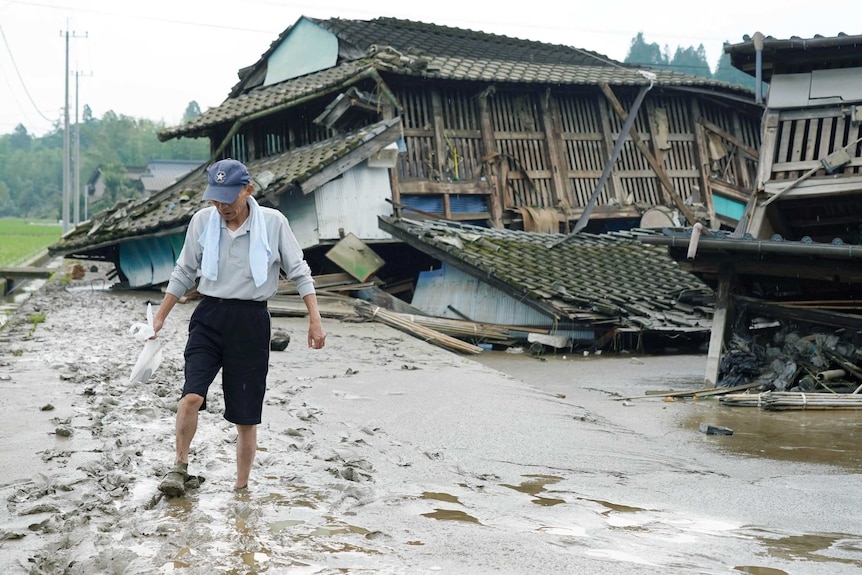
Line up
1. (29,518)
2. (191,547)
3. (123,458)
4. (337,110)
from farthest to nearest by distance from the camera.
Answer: (337,110) → (123,458) → (29,518) → (191,547)

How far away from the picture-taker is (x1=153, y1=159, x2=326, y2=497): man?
17.5 feet

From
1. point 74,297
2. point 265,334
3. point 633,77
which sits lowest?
point 74,297

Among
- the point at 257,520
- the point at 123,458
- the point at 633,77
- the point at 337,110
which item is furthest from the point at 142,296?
the point at 257,520

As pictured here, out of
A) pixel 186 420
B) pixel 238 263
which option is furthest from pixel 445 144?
pixel 186 420

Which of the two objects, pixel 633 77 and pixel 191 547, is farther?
pixel 633 77


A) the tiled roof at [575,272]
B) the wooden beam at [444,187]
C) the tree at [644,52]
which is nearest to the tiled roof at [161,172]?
the tree at [644,52]

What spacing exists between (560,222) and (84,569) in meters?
16.5

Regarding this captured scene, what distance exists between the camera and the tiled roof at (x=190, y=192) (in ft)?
56.0

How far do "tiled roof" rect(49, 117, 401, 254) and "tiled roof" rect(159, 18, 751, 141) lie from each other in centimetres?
105

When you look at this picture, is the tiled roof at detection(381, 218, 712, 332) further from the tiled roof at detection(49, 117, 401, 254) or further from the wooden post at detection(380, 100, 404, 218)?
the tiled roof at detection(49, 117, 401, 254)

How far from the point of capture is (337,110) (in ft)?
60.0

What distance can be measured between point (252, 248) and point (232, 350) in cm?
58

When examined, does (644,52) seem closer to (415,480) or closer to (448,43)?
(448,43)

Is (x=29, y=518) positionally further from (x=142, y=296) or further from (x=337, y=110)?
(x=142, y=296)
